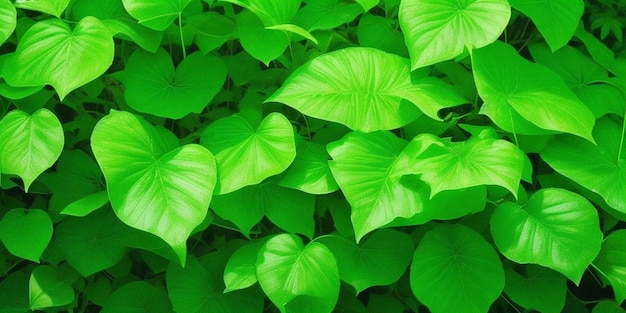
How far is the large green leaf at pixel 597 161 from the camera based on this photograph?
1240mm

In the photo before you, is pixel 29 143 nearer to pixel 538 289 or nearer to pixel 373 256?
pixel 373 256

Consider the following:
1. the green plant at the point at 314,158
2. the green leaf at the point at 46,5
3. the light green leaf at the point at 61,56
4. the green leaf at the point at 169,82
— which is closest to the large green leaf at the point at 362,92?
the green plant at the point at 314,158

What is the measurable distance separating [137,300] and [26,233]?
24 cm

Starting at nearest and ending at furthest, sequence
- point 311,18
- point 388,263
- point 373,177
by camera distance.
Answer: point 373,177
point 388,263
point 311,18

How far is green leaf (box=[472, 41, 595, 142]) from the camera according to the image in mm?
1225

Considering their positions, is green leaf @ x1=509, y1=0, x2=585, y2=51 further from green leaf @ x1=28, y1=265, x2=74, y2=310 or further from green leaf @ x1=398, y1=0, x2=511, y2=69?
green leaf @ x1=28, y1=265, x2=74, y2=310

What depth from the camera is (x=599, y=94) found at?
1411mm

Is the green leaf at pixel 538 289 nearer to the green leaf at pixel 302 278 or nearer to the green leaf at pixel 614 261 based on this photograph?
the green leaf at pixel 614 261

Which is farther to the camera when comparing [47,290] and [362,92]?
[47,290]

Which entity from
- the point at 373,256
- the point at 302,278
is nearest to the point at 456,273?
the point at 373,256

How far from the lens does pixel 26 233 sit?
4.36ft

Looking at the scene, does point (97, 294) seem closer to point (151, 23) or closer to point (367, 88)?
point (151, 23)

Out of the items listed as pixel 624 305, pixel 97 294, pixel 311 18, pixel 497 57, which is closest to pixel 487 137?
pixel 497 57

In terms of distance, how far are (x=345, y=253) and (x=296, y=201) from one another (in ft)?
0.40
